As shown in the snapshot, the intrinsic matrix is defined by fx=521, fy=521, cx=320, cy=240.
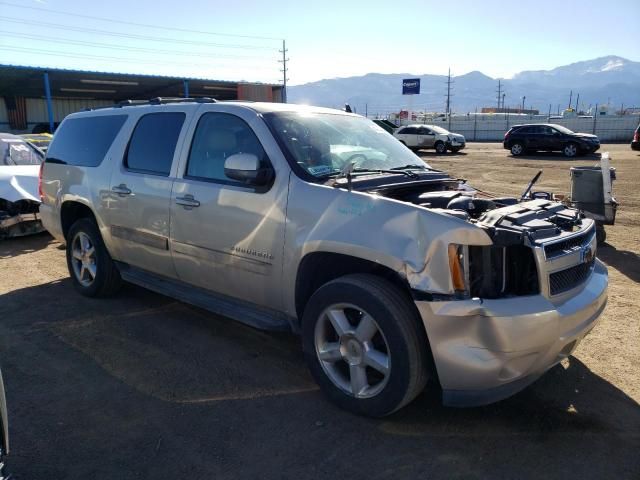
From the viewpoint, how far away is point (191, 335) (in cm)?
452

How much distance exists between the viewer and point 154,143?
182 inches

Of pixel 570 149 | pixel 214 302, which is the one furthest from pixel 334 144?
pixel 570 149

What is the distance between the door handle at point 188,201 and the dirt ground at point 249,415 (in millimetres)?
1164

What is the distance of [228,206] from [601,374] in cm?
292

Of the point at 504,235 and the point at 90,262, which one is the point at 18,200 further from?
the point at 504,235

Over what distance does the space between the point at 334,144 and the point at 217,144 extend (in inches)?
36.6

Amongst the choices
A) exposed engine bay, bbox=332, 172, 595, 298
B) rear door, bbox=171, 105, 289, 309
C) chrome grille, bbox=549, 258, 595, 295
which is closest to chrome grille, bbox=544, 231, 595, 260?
exposed engine bay, bbox=332, 172, 595, 298

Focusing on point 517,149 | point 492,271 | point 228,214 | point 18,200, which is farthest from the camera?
point 517,149

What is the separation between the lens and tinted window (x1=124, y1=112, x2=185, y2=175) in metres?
4.43

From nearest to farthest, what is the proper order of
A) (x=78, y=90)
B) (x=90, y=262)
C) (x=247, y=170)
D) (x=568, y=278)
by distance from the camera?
1. (x=568, y=278)
2. (x=247, y=170)
3. (x=90, y=262)
4. (x=78, y=90)

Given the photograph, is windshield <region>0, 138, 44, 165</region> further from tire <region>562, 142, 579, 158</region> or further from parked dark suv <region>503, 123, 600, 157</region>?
tire <region>562, 142, 579, 158</region>

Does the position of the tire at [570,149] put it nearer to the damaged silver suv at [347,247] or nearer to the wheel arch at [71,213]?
the damaged silver suv at [347,247]

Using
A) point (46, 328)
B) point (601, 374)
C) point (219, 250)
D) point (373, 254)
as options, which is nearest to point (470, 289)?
point (373, 254)

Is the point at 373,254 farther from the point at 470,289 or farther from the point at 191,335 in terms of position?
the point at 191,335
